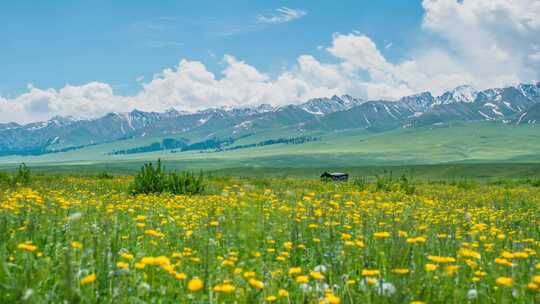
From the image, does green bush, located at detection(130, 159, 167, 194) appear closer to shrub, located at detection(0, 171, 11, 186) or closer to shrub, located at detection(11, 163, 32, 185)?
shrub, located at detection(0, 171, 11, 186)

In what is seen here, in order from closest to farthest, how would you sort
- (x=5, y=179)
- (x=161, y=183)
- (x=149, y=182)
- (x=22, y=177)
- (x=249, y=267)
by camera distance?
(x=249, y=267)
(x=149, y=182)
(x=161, y=183)
(x=5, y=179)
(x=22, y=177)

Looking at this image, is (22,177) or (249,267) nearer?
(249,267)

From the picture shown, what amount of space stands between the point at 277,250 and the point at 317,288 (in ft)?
9.88

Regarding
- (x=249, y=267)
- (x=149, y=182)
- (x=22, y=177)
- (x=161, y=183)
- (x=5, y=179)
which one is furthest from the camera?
(x=22, y=177)

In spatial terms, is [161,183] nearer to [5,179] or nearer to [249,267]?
[5,179]

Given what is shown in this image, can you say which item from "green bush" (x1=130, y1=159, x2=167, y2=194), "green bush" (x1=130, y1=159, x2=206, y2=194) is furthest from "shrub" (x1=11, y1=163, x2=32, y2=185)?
"green bush" (x1=130, y1=159, x2=167, y2=194)

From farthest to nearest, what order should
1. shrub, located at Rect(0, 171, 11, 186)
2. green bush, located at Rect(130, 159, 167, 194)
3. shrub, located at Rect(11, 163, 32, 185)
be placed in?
shrub, located at Rect(11, 163, 32, 185), shrub, located at Rect(0, 171, 11, 186), green bush, located at Rect(130, 159, 167, 194)

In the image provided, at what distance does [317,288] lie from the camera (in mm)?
→ 4668

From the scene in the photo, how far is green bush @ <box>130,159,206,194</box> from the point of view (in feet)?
69.1

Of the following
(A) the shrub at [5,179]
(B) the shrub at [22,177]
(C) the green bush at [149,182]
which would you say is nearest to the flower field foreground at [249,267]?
(C) the green bush at [149,182]

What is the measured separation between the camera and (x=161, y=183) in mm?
21422

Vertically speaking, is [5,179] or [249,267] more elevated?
[5,179]

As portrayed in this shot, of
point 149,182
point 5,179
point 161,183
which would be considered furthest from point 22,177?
point 161,183

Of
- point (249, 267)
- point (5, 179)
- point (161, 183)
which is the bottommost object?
point (249, 267)
